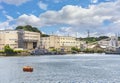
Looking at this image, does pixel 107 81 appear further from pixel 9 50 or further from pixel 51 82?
pixel 9 50

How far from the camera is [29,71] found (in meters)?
71.4

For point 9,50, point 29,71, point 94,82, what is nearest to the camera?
point 94,82

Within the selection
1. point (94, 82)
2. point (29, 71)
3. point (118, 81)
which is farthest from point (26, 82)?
point (29, 71)

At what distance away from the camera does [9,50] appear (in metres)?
190

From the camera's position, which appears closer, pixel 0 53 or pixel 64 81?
pixel 64 81

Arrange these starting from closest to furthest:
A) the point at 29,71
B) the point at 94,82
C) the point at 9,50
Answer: the point at 94,82 → the point at 29,71 → the point at 9,50

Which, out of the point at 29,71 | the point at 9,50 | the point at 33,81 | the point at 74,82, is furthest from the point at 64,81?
the point at 9,50

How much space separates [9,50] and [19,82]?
140537 mm

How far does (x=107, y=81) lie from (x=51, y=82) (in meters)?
8.51

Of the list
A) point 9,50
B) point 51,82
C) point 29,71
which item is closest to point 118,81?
point 51,82

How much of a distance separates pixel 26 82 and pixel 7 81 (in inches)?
123

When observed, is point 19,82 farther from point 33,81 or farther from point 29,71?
point 29,71

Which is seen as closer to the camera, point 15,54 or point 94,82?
point 94,82

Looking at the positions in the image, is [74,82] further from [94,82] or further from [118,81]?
[118,81]
